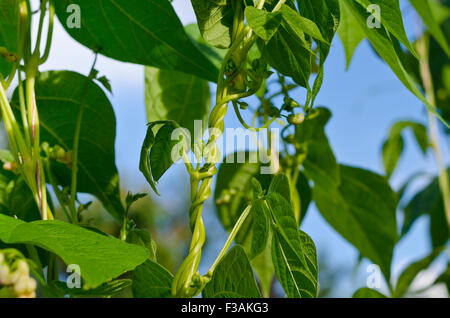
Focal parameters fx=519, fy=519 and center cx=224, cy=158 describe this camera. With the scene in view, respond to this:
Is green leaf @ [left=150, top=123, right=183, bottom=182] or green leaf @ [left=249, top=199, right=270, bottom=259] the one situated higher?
green leaf @ [left=150, top=123, right=183, bottom=182]

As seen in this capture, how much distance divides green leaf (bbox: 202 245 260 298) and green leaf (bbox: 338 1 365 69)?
A: 9.7 inches

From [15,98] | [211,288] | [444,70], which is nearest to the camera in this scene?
[211,288]

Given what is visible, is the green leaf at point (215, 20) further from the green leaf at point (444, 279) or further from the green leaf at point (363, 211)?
the green leaf at point (444, 279)

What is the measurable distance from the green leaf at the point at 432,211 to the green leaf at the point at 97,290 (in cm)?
68

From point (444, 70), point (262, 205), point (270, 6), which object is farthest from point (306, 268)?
point (444, 70)

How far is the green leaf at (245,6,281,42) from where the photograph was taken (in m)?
0.26

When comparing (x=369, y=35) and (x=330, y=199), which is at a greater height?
(x=369, y=35)

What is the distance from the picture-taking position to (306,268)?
0.28 meters

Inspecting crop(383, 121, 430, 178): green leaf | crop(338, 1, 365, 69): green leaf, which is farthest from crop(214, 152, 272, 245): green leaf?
crop(383, 121, 430, 178): green leaf

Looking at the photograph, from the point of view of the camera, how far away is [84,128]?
0.42 meters

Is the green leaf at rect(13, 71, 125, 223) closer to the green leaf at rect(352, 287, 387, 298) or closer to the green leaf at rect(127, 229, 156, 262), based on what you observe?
the green leaf at rect(127, 229, 156, 262)

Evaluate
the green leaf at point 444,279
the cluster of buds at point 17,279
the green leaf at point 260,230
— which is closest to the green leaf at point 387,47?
the green leaf at point 260,230

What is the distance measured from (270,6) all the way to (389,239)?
0.29 metres
